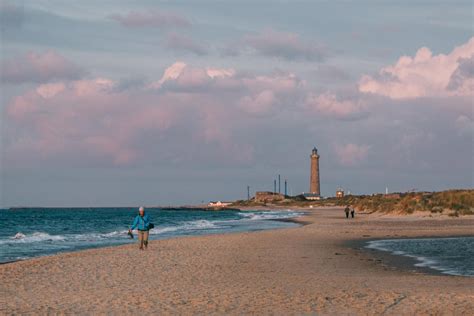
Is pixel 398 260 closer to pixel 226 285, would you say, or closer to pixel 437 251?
pixel 437 251

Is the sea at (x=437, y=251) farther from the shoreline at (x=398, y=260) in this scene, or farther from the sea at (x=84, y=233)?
the sea at (x=84, y=233)

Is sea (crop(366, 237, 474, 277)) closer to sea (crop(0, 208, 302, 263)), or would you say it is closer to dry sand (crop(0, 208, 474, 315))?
dry sand (crop(0, 208, 474, 315))

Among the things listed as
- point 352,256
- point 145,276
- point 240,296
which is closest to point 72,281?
point 145,276

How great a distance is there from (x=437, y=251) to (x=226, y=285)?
47.7 ft

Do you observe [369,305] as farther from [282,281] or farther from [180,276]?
[180,276]

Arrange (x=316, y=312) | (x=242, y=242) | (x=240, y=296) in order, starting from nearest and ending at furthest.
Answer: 1. (x=316, y=312)
2. (x=240, y=296)
3. (x=242, y=242)

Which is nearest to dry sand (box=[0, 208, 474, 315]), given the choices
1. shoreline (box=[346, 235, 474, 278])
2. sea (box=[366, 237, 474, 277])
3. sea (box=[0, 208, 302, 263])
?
shoreline (box=[346, 235, 474, 278])

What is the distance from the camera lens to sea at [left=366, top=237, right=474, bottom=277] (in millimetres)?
22716

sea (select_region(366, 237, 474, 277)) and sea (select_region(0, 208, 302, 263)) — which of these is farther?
sea (select_region(0, 208, 302, 263))

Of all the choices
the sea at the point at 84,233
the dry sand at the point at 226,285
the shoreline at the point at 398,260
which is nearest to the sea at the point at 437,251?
the shoreline at the point at 398,260

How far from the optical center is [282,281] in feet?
61.5

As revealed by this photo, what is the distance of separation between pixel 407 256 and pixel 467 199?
4527cm

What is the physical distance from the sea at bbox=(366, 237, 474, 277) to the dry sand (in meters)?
1.48

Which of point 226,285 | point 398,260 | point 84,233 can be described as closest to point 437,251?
point 398,260
